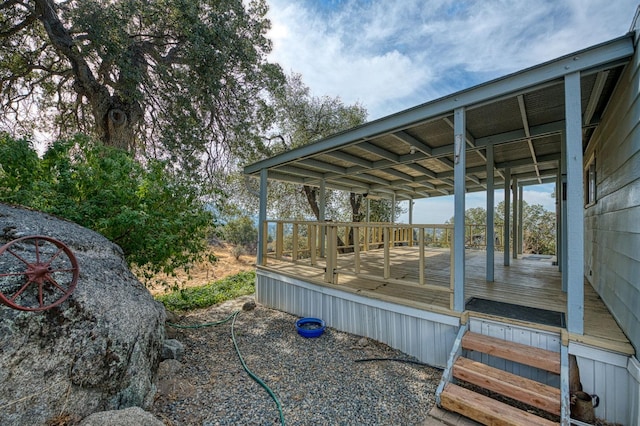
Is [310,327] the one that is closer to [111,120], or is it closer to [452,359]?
[452,359]

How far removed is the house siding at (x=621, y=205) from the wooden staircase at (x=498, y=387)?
70 cm

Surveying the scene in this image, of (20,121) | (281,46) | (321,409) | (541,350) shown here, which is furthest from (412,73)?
(20,121)

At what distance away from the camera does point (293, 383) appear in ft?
9.57

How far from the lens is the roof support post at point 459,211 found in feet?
10.1

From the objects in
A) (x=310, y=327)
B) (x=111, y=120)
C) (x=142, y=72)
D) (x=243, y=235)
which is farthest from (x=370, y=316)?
(x=243, y=235)

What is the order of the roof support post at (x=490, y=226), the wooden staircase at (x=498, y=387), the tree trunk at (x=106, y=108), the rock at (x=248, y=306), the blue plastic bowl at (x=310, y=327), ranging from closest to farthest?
the wooden staircase at (x=498, y=387) → the blue plastic bowl at (x=310, y=327) → the roof support post at (x=490, y=226) → the rock at (x=248, y=306) → the tree trunk at (x=106, y=108)

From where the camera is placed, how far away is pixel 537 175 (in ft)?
24.1

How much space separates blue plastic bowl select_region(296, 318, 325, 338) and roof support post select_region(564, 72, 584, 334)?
2.88 metres

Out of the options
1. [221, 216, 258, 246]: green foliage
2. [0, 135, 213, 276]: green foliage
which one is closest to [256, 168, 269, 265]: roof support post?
[0, 135, 213, 276]: green foliage

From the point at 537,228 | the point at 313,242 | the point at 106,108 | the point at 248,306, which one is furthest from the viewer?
the point at 537,228

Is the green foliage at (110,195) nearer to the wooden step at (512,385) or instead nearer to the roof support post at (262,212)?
the roof support post at (262,212)

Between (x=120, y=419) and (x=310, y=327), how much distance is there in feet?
9.38

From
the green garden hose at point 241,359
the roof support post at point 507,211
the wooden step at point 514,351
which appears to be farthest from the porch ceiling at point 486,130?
the green garden hose at point 241,359

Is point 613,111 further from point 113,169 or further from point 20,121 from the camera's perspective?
point 20,121
